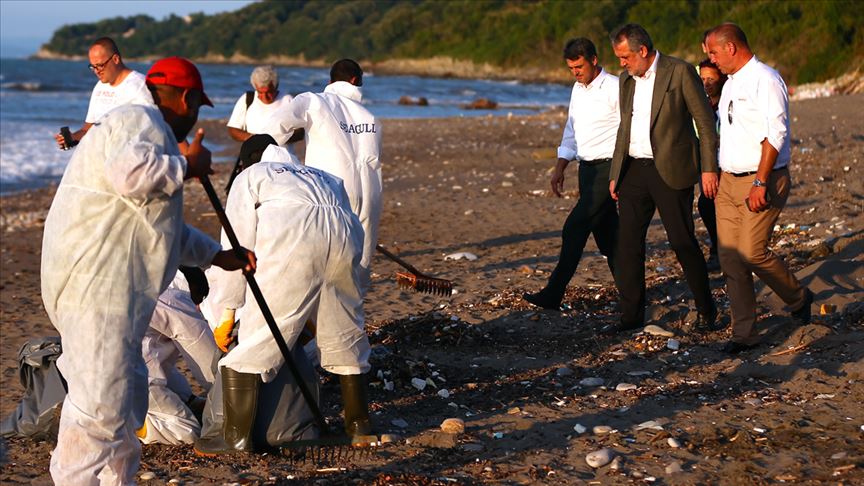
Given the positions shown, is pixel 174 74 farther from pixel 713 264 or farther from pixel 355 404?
pixel 713 264

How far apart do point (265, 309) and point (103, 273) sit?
811 mm

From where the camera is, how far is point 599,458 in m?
4.72

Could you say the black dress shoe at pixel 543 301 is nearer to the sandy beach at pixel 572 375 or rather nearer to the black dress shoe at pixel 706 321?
the sandy beach at pixel 572 375

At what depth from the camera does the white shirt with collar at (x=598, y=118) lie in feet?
24.1

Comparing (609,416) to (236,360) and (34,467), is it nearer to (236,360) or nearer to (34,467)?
(236,360)

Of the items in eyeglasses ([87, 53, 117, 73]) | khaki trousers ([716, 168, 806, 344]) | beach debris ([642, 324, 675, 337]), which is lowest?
beach debris ([642, 324, 675, 337])

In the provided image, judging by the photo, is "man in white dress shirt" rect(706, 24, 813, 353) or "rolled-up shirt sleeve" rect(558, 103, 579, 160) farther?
"rolled-up shirt sleeve" rect(558, 103, 579, 160)

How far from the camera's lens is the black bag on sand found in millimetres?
5180

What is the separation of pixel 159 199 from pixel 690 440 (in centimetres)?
260

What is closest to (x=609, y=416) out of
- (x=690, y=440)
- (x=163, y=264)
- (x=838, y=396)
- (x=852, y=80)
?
(x=690, y=440)

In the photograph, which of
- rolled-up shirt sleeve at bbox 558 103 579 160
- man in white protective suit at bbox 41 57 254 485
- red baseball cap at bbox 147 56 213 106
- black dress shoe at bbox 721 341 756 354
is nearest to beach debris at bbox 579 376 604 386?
black dress shoe at bbox 721 341 756 354

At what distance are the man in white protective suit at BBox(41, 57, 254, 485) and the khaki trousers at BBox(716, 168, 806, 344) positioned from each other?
349 centimetres

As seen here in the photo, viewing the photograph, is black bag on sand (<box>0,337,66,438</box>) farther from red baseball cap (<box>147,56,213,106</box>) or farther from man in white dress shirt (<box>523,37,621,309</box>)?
man in white dress shirt (<box>523,37,621,309</box>)

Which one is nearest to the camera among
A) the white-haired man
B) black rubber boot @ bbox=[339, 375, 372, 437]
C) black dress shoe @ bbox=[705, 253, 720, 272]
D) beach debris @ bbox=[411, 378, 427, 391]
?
black rubber boot @ bbox=[339, 375, 372, 437]
